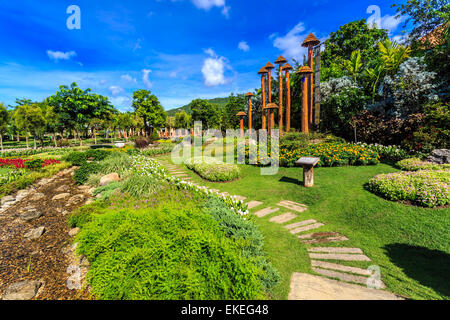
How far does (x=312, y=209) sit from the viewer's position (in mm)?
5457

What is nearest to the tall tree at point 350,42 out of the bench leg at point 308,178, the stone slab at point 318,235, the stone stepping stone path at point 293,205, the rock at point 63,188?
the bench leg at point 308,178

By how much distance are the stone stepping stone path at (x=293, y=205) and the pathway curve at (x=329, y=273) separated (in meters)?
0.65

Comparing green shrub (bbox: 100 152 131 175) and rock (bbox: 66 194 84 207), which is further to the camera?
green shrub (bbox: 100 152 131 175)

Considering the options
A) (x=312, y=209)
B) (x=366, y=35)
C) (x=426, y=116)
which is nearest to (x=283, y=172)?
(x=312, y=209)

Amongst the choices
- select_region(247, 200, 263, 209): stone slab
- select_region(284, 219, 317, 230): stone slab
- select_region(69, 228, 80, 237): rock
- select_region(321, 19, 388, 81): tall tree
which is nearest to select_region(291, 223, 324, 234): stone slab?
select_region(284, 219, 317, 230): stone slab

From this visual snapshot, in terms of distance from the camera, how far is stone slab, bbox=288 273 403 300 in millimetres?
Result: 2504

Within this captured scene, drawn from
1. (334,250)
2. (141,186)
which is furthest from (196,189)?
(334,250)

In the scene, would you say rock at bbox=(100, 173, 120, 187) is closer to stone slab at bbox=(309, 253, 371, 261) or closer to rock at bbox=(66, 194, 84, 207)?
rock at bbox=(66, 194, 84, 207)

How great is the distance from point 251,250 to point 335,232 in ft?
8.05

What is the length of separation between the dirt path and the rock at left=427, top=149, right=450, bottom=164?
36.8 ft

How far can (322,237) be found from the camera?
4.11 metres
